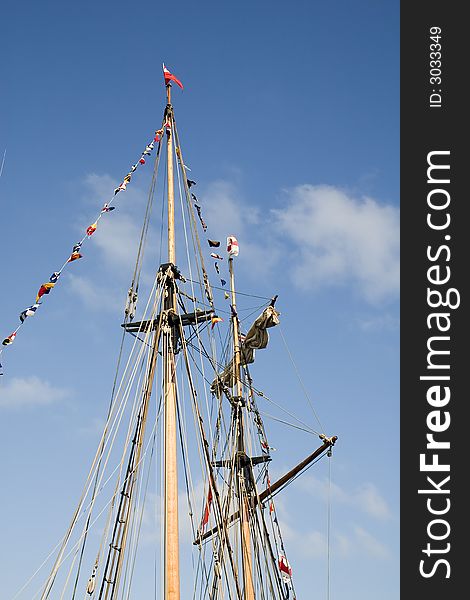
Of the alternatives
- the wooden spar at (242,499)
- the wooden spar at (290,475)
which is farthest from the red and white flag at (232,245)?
the wooden spar at (290,475)

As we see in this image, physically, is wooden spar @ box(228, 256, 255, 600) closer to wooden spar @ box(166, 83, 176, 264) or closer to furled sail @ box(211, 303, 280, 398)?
furled sail @ box(211, 303, 280, 398)

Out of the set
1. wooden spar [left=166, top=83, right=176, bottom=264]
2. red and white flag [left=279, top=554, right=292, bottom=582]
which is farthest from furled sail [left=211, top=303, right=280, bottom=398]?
wooden spar [left=166, top=83, right=176, bottom=264]

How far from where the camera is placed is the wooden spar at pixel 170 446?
17.6m

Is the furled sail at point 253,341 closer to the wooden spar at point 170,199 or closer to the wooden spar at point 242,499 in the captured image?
the wooden spar at point 242,499

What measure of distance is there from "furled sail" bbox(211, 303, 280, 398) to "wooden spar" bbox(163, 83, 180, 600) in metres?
16.0

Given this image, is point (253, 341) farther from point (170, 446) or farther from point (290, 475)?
point (170, 446)

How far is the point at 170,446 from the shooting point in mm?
19594

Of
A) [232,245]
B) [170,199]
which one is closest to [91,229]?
[170,199]

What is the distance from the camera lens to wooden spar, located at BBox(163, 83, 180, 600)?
17.6 metres

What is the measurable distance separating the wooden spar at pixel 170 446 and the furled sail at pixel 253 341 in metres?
16.0

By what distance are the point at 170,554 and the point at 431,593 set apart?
6.53 metres

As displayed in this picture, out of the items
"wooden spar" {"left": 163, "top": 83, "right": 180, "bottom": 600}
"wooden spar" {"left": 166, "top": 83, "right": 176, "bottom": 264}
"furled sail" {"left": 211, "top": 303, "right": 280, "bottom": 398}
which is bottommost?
"wooden spar" {"left": 163, "top": 83, "right": 180, "bottom": 600}

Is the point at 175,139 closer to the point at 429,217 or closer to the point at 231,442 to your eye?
the point at 429,217

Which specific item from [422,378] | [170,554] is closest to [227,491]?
[170,554]
